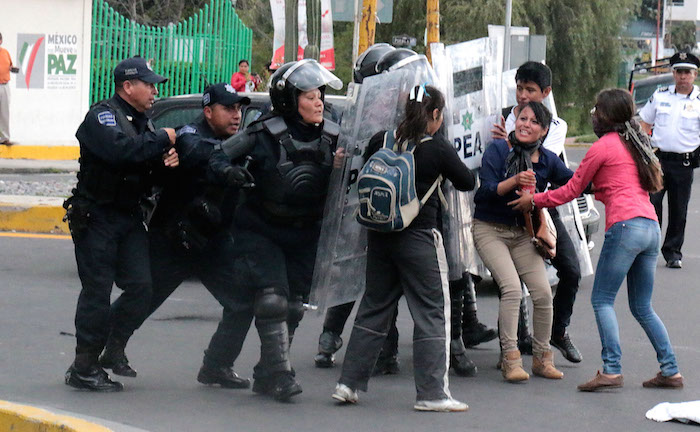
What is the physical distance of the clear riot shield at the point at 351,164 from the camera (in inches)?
239

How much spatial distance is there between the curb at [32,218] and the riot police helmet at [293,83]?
6648 millimetres

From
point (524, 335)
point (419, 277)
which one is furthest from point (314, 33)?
point (419, 277)

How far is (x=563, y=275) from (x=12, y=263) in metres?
5.35

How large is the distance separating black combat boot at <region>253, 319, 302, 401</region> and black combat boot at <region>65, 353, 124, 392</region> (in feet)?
2.72

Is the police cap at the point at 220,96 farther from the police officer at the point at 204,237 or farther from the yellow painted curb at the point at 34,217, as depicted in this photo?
the yellow painted curb at the point at 34,217

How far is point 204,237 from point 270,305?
1.72 ft

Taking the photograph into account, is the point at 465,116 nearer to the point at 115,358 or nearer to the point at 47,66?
the point at 115,358

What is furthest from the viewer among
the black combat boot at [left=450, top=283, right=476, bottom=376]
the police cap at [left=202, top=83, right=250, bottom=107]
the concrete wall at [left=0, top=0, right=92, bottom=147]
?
the concrete wall at [left=0, top=0, right=92, bottom=147]

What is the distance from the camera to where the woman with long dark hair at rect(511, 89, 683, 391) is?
6.27 m

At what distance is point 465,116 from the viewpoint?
6.65 meters

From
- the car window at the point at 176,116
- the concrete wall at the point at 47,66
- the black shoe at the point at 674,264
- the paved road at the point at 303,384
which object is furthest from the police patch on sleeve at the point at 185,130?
the concrete wall at the point at 47,66

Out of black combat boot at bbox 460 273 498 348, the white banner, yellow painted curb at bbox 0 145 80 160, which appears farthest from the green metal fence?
black combat boot at bbox 460 273 498 348

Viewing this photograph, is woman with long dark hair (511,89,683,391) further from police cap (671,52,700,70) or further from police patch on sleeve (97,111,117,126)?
police cap (671,52,700,70)

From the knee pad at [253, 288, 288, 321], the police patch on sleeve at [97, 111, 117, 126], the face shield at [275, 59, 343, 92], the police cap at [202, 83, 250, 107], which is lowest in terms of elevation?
the knee pad at [253, 288, 288, 321]
